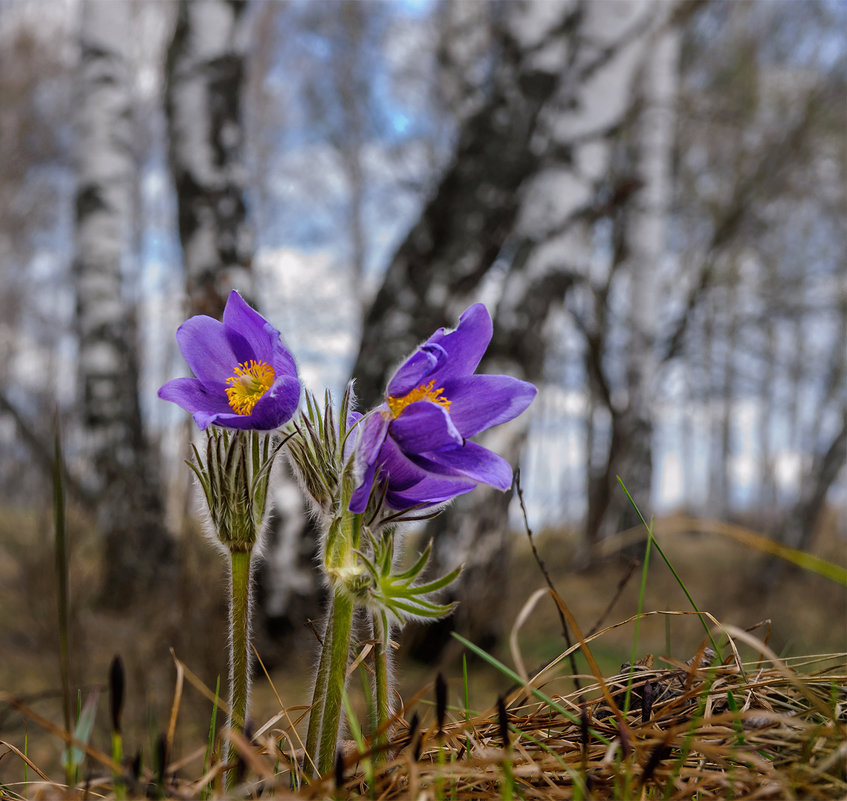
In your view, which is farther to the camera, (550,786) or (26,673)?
(26,673)

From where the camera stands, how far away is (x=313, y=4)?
44.6 ft

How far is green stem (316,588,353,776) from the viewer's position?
0.85m

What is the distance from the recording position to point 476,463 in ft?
2.98

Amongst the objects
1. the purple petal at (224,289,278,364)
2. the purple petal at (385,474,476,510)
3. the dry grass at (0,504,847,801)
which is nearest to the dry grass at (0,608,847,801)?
Answer: the dry grass at (0,504,847,801)

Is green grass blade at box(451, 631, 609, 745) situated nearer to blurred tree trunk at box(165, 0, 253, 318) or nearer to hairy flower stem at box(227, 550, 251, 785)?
hairy flower stem at box(227, 550, 251, 785)

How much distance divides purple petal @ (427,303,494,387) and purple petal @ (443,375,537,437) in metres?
0.02

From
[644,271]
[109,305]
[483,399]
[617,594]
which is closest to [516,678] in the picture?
[483,399]

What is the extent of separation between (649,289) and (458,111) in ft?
14.3

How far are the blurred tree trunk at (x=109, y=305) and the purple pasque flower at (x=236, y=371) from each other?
Answer: 4.68 m

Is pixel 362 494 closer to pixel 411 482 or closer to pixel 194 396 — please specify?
pixel 411 482

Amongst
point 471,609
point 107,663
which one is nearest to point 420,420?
point 471,609

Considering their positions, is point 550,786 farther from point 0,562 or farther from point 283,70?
point 283,70

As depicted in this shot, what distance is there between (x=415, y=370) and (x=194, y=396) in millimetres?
308

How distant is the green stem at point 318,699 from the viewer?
2.95 ft
